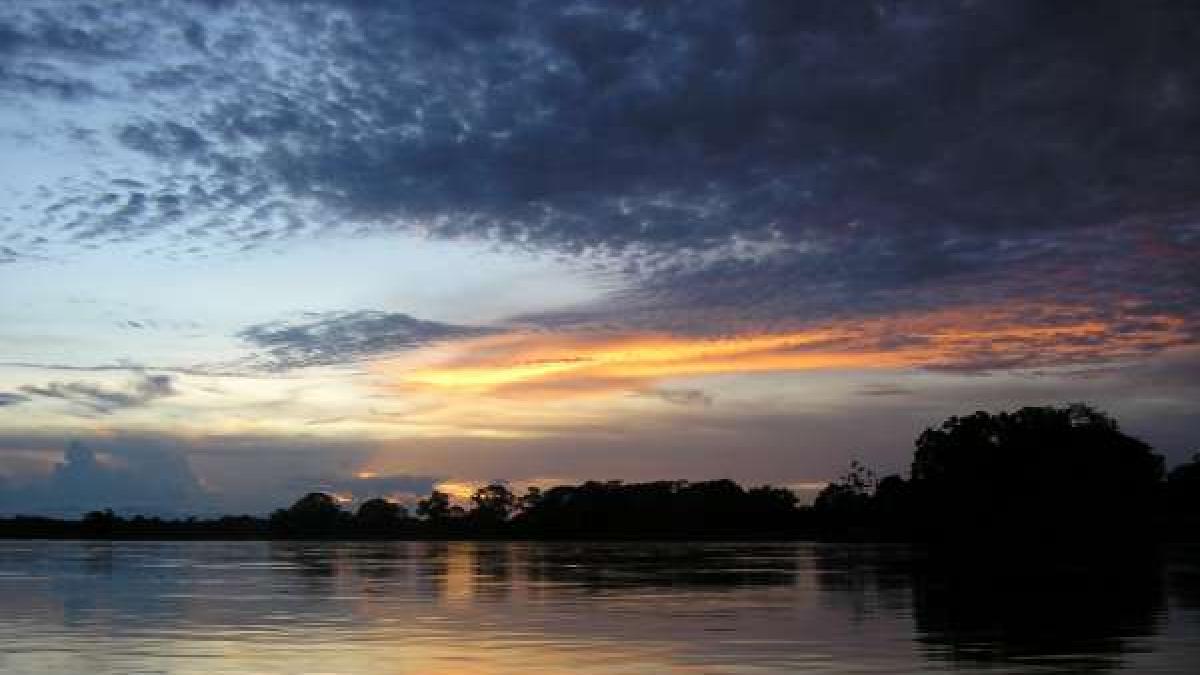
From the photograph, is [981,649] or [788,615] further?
[788,615]

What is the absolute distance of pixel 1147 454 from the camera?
123375mm

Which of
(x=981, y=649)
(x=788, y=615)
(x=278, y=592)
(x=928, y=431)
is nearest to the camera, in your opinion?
(x=981, y=649)

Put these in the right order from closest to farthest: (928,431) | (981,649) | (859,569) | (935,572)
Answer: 1. (981,649)
2. (935,572)
3. (859,569)
4. (928,431)

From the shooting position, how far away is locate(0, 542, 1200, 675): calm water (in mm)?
20172

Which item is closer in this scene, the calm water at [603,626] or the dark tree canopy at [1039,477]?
the calm water at [603,626]

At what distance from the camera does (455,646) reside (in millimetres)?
22953

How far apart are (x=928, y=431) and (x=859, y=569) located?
278ft

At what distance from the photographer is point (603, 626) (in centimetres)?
2659

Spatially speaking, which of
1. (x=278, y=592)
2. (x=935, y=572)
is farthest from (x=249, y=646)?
(x=935, y=572)

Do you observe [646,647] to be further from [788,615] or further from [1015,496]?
[1015,496]

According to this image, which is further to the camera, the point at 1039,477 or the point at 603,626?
the point at 1039,477

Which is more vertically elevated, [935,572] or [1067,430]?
[1067,430]

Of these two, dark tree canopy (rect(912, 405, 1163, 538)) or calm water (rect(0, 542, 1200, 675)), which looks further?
dark tree canopy (rect(912, 405, 1163, 538))

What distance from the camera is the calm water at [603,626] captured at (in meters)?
20.2
